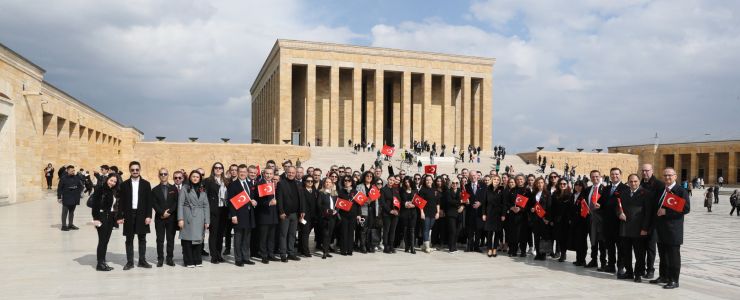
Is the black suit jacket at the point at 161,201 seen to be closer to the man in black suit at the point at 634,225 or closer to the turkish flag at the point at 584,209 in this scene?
the turkish flag at the point at 584,209

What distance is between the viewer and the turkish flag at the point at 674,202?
6.91 metres

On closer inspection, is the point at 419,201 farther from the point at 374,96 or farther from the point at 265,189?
the point at 374,96

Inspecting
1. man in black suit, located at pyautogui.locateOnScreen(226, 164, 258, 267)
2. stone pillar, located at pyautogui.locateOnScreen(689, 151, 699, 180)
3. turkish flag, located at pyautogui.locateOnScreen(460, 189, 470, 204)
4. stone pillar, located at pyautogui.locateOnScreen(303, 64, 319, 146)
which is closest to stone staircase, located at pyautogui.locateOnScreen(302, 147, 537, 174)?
stone pillar, located at pyautogui.locateOnScreen(303, 64, 319, 146)

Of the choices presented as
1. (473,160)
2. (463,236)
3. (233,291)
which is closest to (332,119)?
(473,160)

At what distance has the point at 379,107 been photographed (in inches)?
1934

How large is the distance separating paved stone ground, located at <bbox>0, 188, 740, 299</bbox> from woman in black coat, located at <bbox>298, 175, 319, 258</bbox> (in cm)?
44

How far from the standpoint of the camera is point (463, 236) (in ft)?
35.4

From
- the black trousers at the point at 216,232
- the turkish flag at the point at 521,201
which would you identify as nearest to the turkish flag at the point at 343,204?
the black trousers at the point at 216,232

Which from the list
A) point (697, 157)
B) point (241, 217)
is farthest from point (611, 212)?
point (697, 157)

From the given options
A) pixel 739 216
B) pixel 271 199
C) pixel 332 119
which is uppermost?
pixel 332 119

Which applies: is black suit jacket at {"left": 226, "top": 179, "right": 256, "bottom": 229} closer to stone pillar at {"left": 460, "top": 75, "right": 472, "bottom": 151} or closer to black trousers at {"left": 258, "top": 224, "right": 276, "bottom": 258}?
black trousers at {"left": 258, "top": 224, "right": 276, "bottom": 258}

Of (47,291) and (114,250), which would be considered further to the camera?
(114,250)

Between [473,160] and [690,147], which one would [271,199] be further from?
[690,147]

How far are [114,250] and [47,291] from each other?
3289 mm
